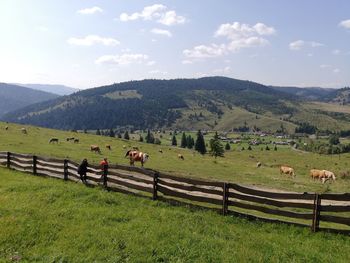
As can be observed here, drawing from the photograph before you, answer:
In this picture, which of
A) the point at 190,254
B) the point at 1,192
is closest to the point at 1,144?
the point at 1,192

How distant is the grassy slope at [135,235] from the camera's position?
1260cm

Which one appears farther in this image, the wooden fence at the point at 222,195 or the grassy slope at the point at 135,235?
the wooden fence at the point at 222,195

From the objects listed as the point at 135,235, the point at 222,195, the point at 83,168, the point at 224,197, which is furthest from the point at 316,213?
the point at 83,168

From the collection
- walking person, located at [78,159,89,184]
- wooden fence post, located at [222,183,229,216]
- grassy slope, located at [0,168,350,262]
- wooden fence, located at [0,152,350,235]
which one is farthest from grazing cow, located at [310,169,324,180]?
walking person, located at [78,159,89,184]

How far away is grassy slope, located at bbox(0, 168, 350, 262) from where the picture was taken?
12602 millimetres

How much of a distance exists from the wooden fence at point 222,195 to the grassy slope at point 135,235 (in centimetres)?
61

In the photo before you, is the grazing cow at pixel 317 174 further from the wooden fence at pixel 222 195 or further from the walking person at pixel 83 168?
the walking person at pixel 83 168

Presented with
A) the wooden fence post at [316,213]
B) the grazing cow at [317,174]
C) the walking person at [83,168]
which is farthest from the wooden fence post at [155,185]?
the grazing cow at [317,174]

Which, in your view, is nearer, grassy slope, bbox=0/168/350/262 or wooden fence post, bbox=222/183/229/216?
grassy slope, bbox=0/168/350/262

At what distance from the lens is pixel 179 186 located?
18922mm

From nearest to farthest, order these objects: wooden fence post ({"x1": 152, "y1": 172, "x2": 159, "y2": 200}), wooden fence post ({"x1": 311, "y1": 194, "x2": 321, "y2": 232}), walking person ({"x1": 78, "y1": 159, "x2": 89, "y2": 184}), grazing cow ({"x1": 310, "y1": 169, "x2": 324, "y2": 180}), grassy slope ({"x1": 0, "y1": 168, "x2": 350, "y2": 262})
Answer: grassy slope ({"x1": 0, "y1": 168, "x2": 350, "y2": 262}) → wooden fence post ({"x1": 311, "y1": 194, "x2": 321, "y2": 232}) → wooden fence post ({"x1": 152, "y1": 172, "x2": 159, "y2": 200}) → walking person ({"x1": 78, "y1": 159, "x2": 89, "y2": 184}) → grazing cow ({"x1": 310, "y1": 169, "x2": 324, "y2": 180})

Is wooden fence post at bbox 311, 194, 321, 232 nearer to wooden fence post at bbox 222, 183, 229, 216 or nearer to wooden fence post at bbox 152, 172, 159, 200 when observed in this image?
wooden fence post at bbox 222, 183, 229, 216

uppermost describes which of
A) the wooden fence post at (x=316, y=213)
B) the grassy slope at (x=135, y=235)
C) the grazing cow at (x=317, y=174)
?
the wooden fence post at (x=316, y=213)

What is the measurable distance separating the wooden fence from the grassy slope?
61 cm
